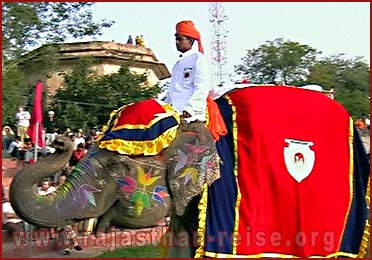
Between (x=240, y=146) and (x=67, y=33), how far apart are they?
12.8 m

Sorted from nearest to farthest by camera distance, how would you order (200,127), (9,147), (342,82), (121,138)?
(121,138)
(200,127)
(9,147)
(342,82)

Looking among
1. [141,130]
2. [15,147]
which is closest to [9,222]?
[15,147]

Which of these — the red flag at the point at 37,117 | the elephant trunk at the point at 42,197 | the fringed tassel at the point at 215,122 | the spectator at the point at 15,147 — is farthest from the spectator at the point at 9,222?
the elephant trunk at the point at 42,197

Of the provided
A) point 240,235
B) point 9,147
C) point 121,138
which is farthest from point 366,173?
point 9,147

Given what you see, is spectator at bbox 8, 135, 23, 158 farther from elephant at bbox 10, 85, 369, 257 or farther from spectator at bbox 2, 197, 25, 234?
elephant at bbox 10, 85, 369, 257

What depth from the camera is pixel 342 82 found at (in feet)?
107

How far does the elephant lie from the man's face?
1.63 feet

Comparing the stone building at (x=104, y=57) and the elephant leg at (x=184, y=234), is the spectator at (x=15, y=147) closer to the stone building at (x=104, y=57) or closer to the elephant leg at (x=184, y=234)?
the elephant leg at (x=184, y=234)

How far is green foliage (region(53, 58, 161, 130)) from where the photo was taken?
61.4 feet

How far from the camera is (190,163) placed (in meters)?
4.32

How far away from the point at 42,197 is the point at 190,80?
1.37 m

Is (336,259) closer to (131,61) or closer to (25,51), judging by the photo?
(25,51)

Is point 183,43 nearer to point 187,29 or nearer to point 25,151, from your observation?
point 187,29

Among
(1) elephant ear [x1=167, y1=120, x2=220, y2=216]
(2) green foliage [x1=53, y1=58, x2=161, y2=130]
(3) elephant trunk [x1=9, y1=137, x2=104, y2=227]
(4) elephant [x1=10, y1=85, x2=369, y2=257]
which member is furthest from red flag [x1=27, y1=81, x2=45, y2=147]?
(2) green foliage [x1=53, y1=58, x2=161, y2=130]
